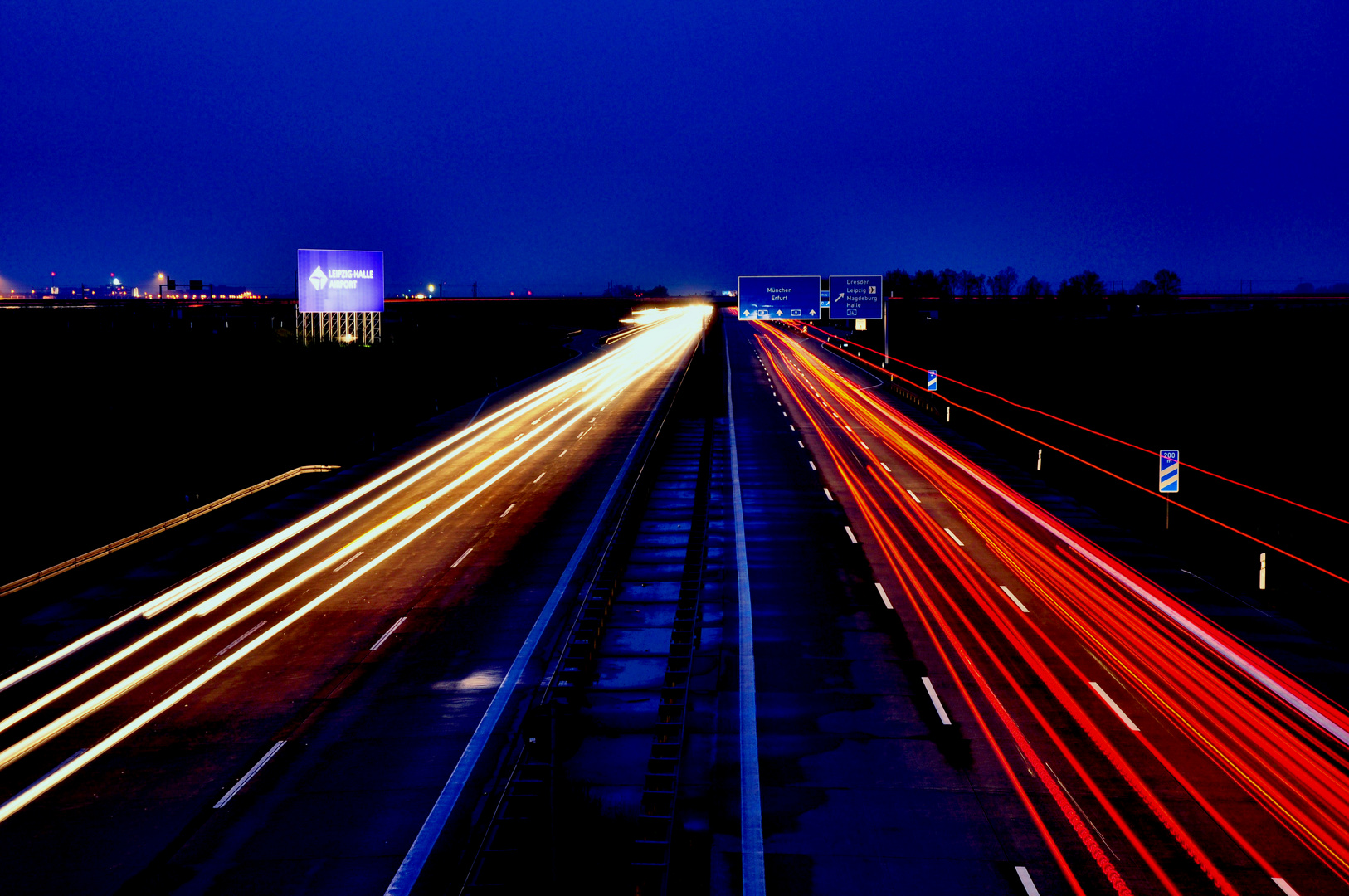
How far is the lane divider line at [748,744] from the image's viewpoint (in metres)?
11.9

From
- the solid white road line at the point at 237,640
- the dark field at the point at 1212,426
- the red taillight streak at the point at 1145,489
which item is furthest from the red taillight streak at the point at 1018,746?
the solid white road line at the point at 237,640

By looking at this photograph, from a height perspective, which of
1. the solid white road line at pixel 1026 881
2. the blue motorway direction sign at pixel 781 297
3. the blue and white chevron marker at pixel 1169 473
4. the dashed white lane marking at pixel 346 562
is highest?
the blue motorway direction sign at pixel 781 297

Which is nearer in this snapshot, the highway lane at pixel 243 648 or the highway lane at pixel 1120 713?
the highway lane at pixel 1120 713

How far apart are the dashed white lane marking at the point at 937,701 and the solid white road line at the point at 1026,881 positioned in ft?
13.7

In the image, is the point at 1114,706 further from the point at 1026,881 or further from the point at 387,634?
the point at 387,634

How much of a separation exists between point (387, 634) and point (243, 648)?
111 inches

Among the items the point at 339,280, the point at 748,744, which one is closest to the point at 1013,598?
the point at 748,744

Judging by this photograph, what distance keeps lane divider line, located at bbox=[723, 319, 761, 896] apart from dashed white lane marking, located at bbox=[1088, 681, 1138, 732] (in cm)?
589

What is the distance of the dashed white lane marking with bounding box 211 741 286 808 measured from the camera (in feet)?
45.1

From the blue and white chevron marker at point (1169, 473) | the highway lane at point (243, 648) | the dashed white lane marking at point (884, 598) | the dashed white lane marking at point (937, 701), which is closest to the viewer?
the highway lane at point (243, 648)

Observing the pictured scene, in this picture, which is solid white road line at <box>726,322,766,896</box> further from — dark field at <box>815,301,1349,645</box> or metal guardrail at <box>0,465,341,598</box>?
metal guardrail at <box>0,465,341,598</box>

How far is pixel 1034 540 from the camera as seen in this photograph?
27.5m

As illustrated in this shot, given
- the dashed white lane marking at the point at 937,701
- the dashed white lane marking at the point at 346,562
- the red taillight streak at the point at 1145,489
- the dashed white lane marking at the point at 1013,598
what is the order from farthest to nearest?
the dashed white lane marking at the point at 346,562 < the red taillight streak at the point at 1145,489 < the dashed white lane marking at the point at 1013,598 < the dashed white lane marking at the point at 937,701

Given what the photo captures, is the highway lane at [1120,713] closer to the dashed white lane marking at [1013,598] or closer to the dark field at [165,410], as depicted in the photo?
the dashed white lane marking at [1013,598]
